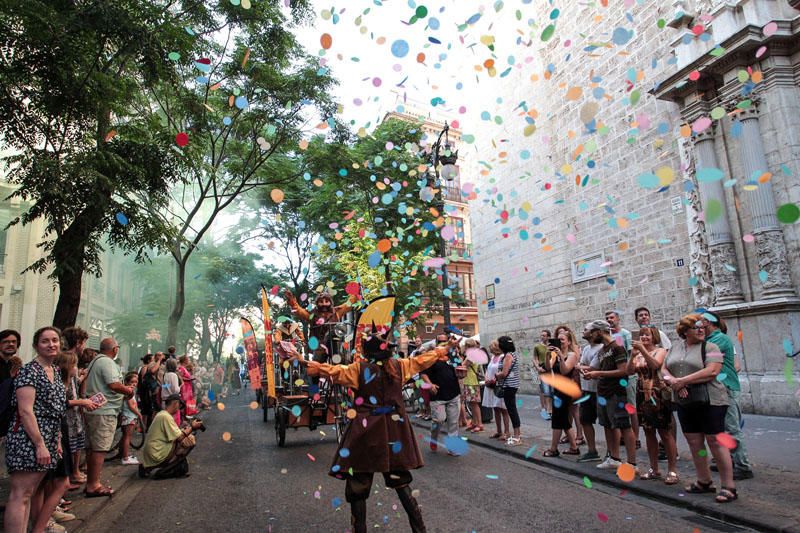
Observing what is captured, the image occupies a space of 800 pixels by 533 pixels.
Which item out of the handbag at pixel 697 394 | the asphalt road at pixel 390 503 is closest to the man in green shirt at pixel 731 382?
the handbag at pixel 697 394

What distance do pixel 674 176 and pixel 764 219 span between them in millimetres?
1947

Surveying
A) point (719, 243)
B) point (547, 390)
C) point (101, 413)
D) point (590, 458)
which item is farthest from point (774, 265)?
point (101, 413)

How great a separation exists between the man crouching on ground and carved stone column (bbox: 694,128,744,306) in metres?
10.9

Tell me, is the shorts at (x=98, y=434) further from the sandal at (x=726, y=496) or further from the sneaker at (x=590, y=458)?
the sandal at (x=726, y=496)

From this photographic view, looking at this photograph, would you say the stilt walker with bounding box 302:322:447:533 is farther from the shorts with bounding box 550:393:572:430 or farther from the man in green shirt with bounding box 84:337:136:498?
the shorts with bounding box 550:393:572:430

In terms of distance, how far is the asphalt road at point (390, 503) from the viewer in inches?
181

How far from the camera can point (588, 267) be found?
16000mm

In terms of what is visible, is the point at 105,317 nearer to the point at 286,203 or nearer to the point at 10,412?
the point at 286,203

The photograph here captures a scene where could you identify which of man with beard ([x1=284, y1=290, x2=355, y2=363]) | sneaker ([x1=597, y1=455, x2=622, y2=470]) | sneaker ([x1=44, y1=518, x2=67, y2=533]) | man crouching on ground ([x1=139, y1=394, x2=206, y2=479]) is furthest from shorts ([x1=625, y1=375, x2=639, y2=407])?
sneaker ([x1=44, y1=518, x2=67, y2=533])

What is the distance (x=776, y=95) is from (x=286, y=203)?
52.9 ft

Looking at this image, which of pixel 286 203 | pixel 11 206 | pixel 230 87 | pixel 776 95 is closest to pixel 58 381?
pixel 230 87

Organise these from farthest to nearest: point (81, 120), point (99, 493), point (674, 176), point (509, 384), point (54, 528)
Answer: point (674, 176), point (509, 384), point (81, 120), point (99, 493), point (54, 528)

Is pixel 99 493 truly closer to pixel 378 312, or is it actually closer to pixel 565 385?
pixel 378 312

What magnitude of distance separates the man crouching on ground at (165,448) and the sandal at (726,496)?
6190 mm
